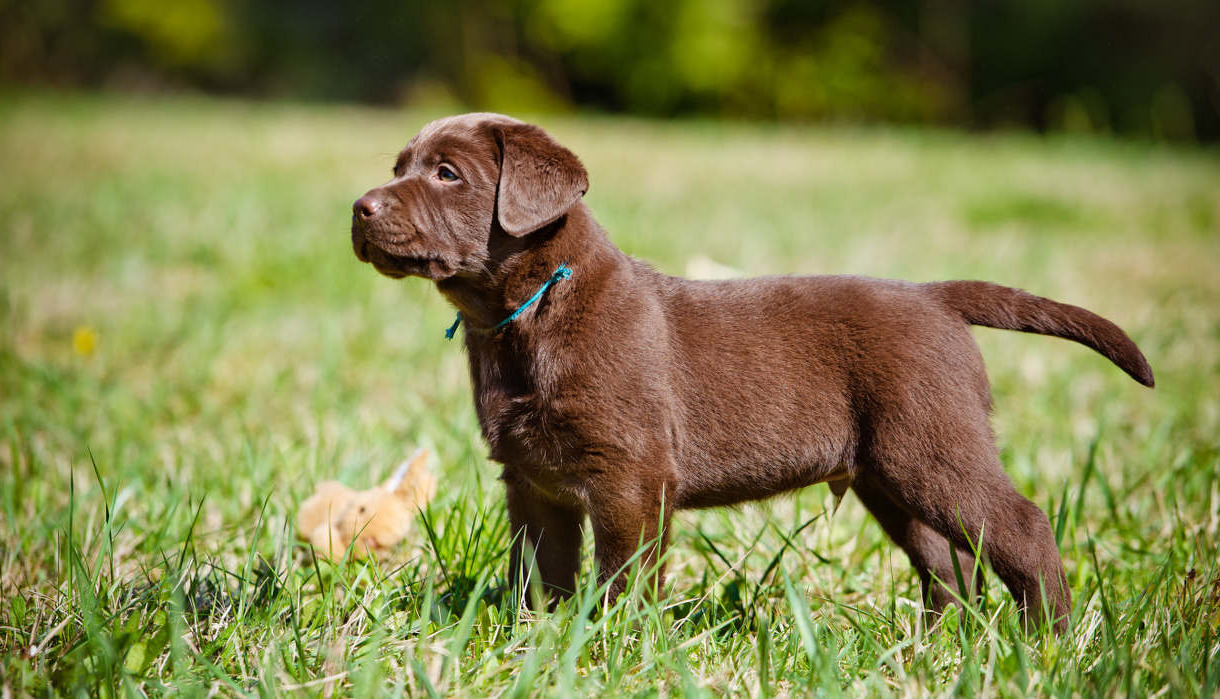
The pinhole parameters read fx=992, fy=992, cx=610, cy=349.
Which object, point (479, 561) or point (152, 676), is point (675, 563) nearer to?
point (479, 561)

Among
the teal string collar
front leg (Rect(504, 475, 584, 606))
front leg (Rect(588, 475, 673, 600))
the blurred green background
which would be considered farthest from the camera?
the blurred green background

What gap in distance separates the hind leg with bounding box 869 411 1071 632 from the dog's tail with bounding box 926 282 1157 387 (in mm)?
244

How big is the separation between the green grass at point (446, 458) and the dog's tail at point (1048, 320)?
0.52m

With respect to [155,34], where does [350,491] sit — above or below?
below

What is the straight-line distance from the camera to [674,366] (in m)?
2.23

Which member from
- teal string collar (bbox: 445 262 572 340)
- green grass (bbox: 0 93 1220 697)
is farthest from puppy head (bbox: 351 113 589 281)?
green grass (bbox: 0 93 1220 697)

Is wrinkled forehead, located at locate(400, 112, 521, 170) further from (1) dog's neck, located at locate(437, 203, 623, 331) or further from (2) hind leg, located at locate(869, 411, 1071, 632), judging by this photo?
(2) hind leg, located at locate(869, 411, 1071, 632)

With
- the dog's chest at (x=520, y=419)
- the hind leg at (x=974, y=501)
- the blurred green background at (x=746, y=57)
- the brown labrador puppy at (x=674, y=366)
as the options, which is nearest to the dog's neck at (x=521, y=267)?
the brown labrador puppy at (x=674, y=366)

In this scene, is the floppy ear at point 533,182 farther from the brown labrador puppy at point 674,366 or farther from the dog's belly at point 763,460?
the dog's belly at point 763,460

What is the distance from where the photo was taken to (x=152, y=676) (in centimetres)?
195

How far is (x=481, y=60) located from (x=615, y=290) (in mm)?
24341

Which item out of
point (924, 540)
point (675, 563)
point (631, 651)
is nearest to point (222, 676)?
point (631, 651)

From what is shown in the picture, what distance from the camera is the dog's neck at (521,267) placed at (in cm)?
223

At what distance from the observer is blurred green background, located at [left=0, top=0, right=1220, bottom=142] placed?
66.0ft
